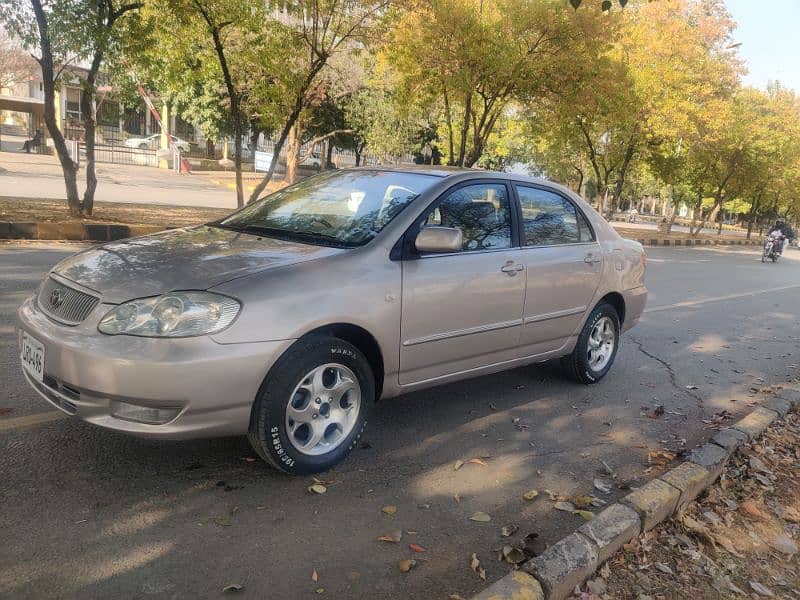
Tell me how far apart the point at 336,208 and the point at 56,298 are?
167cm

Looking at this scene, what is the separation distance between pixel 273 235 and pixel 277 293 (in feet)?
2.90

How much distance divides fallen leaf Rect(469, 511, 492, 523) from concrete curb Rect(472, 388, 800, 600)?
18.0 inches

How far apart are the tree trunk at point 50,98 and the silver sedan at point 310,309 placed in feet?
29.7

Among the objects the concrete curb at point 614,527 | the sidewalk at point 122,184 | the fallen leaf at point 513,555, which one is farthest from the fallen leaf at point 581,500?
the sidewalk at point 122,184

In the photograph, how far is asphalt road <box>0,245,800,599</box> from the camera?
2.60 meters

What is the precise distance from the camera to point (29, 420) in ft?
12.3

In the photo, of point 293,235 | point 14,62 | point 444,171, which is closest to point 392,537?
point 293,235

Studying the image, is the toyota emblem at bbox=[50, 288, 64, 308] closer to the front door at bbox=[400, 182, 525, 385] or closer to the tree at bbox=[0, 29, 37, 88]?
the front door at bbox=[400, 182, 525, 385]

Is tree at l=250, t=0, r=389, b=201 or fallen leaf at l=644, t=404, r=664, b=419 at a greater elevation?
tree at l=250, t=0, r=389, b=201

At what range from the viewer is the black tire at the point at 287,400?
3.14 metres

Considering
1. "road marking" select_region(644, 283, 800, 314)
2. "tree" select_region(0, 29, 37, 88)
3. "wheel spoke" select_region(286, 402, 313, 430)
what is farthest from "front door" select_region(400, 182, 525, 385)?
"tree" select_region(0, 29, 37, 88)

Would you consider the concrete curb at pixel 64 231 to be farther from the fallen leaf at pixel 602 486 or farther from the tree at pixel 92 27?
the fallen leaf at pixel 602 486

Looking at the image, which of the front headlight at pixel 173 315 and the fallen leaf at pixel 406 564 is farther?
the front headlight at pixel 173 315

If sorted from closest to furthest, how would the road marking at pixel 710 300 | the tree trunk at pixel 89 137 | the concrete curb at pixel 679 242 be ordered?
the road marking at pixel 710 300
the tree trunk at pixel 89 137
the concrete curb at pixel 679 242
